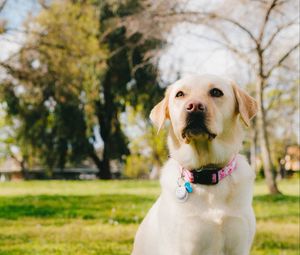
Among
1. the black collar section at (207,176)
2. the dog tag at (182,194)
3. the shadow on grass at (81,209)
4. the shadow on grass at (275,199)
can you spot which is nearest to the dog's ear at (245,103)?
the black collar section at (207,176)

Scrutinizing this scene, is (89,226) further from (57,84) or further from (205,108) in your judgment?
(57,84)

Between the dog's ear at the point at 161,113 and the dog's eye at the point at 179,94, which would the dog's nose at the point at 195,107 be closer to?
the dog's eye at the point at 179,94

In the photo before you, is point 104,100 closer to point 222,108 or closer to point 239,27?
point 239,27

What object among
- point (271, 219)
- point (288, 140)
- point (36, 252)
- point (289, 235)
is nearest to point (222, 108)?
point (36, 252)

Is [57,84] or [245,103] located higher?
[57,84]

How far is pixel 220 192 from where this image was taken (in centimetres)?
395

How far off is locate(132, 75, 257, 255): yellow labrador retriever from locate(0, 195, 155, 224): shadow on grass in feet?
17.1

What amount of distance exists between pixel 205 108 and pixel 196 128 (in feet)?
0.55

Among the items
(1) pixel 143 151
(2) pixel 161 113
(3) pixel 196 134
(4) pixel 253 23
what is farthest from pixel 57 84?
(1) pixel 143 151

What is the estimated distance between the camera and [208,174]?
→ 13.3 feet

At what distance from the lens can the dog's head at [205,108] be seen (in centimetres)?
392

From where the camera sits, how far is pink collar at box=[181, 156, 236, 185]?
403cm

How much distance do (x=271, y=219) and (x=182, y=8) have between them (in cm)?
752

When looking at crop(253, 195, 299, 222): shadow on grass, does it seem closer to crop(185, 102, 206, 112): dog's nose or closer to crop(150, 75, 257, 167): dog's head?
crop(150, 75, 257, 167): dog's head
